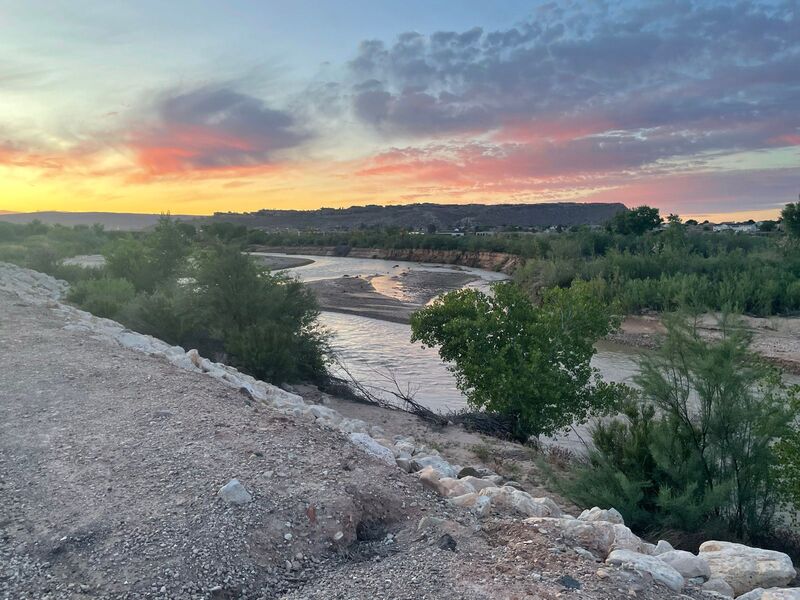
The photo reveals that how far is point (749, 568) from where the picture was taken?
482 cm

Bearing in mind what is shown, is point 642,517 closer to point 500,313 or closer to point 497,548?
point 497,548

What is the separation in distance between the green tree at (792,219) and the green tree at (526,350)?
39.4m

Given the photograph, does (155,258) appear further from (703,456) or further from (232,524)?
(232,524)

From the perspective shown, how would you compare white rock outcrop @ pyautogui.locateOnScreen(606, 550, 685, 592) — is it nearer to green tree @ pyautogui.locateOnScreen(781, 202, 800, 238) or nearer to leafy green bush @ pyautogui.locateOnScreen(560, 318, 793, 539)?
leafy green bush @ pyautogui.locateOnScreen(560, 318, 793, 539)

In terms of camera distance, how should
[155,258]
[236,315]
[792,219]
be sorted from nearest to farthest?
[236,315], [155,258], [792,219]

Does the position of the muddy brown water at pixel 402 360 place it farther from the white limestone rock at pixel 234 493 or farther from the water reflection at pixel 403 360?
the white limestone rock at pixel 234 493

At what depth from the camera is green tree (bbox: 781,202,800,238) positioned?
148 feet

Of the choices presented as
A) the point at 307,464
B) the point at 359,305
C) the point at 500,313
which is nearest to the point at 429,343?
the point at 500,313

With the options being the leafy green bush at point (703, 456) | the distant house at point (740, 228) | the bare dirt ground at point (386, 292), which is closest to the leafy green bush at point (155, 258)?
the bare dirt ground at point (386, 292)

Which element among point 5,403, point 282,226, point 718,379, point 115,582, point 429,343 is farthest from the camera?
point 282,226

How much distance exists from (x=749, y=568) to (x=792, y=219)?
159 ft

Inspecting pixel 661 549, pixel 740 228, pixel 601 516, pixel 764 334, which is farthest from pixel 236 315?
pixel 740 228

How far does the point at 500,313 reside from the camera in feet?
42.8

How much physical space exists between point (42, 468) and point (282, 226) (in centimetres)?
13804
